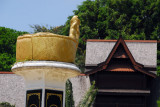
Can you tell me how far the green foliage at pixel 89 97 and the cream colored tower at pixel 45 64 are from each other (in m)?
18.3

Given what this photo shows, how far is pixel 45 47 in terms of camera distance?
1396 centimetres

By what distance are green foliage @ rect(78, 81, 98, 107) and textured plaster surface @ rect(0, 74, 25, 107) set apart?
5636mm

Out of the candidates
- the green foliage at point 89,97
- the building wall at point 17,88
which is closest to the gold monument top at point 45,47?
the green foliage at point 89,97

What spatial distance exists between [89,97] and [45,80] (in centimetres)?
2076

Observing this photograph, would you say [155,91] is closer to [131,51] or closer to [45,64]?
[131,51]

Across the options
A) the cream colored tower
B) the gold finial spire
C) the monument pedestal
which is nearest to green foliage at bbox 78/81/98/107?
the gold finial spire

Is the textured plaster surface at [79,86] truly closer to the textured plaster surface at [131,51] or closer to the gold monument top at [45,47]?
the textured plaster surface at [131,51]

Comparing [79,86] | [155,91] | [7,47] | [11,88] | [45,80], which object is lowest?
[155,91]

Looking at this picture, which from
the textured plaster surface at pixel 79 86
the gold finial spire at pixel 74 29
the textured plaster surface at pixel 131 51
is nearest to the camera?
the gold finial spire at pixel 74 29

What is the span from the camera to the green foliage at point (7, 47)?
4875 cm

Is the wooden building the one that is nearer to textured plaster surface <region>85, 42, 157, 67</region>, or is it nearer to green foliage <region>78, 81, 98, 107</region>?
green foliage <region>78, 81, 98, 107</region>

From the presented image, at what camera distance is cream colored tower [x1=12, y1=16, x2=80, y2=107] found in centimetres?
1391

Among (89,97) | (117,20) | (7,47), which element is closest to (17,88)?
(89,97)

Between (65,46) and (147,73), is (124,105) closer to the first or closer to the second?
(147,73)
